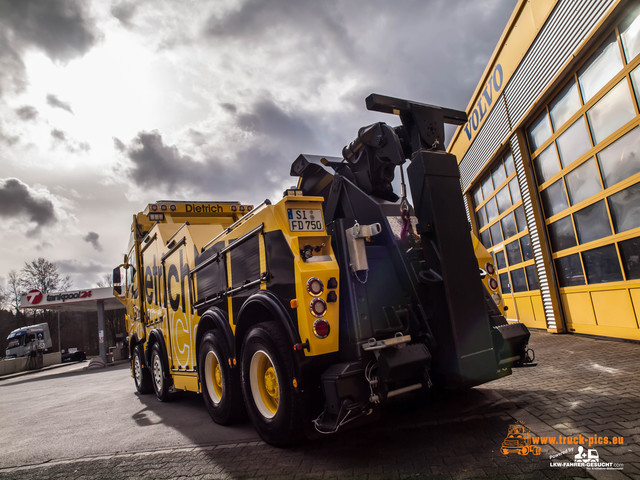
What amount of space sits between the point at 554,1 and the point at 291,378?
27.3 ft

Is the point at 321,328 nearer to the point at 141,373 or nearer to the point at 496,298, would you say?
the point at 496,298

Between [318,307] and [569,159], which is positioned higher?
[569,159]

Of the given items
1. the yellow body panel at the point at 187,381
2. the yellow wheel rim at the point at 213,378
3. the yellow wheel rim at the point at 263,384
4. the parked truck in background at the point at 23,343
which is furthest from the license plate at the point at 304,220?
the parked truck in background at the point at 23,343

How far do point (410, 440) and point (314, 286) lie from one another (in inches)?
63.2

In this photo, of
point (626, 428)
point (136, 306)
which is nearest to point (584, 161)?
point (626, 428)

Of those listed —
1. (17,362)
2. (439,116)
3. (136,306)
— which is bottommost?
(17,362)

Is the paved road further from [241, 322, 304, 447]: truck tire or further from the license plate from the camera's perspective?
the license plate

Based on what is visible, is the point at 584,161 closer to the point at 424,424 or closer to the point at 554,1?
the point at 554,1

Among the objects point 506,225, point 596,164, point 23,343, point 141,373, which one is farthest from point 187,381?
point 23,343

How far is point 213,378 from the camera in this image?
17.1ft

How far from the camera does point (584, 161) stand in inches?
285

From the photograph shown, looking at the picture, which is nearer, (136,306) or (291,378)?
(291,378)

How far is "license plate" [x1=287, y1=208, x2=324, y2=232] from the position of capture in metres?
3.50

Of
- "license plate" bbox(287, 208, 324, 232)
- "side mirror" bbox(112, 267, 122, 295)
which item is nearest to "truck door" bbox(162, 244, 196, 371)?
"license plate" bbox(287, 208, 324, 232)
